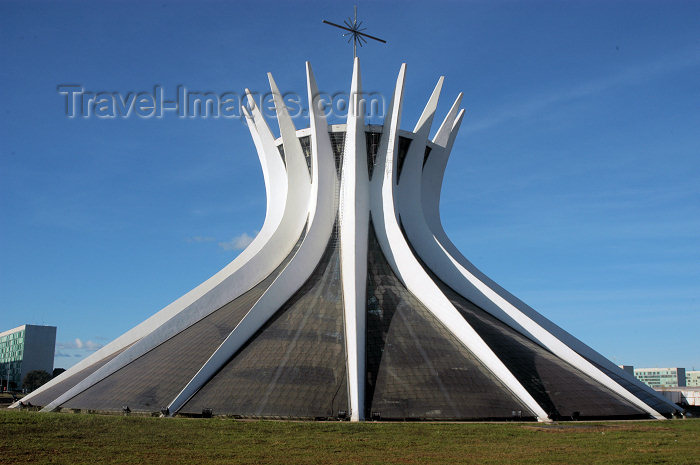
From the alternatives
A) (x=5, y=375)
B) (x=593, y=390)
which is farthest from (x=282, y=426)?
(x=5, y=375)

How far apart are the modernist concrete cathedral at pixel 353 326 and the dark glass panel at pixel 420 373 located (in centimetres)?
6

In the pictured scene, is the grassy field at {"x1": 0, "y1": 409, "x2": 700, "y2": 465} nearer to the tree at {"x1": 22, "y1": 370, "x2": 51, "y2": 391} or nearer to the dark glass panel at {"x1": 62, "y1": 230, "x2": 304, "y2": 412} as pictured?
the dark glass panel at {"x1": 62, "y1": 230, "x2": 304, "y2": 412}

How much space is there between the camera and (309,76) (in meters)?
28.7

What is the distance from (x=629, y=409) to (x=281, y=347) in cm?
1237

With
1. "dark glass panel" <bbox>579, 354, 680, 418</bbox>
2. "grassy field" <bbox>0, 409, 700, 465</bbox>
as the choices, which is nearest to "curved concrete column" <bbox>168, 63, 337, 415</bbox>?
"grassy field" <bbox>0, 409, 700, 465</bbox>

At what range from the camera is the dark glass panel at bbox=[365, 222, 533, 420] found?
20.1 meters

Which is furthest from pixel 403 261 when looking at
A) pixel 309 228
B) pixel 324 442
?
pixel 324 442

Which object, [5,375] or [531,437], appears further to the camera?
[5,375]

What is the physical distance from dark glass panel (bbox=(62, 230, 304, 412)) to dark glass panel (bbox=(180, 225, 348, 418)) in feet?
3.53

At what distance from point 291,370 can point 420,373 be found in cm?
442

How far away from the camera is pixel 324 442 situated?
1477cm

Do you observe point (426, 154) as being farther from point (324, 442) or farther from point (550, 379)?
point (324, 442)

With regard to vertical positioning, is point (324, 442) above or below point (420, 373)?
below

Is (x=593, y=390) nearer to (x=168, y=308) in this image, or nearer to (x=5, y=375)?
(x=168, y=308)
